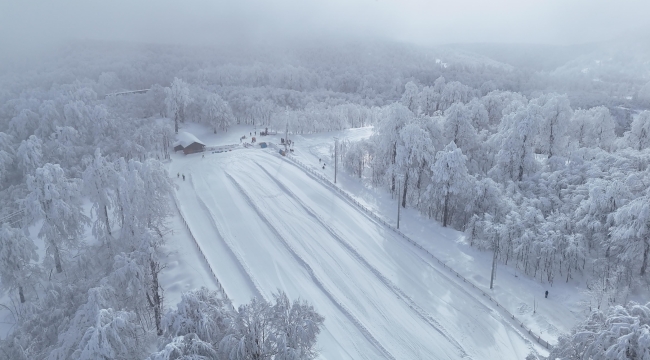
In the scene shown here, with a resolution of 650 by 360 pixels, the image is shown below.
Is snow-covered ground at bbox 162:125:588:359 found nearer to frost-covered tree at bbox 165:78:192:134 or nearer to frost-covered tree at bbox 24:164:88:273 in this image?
frost-covered tree at bbox 24:164:88:273

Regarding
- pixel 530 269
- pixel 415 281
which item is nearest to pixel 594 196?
pixel 530 269

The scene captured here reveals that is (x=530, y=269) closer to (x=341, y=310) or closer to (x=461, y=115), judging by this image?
(x=341, y=310)

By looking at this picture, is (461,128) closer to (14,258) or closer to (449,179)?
(449,179)

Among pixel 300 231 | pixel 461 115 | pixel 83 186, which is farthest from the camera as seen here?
pixel 461 115

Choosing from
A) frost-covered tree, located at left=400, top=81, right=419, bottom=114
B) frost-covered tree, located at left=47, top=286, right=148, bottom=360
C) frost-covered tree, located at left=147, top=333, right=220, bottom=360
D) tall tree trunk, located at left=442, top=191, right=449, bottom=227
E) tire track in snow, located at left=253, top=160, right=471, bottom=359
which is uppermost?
frost-covered tree, located at left=400, top=81, right=419, bottom=114

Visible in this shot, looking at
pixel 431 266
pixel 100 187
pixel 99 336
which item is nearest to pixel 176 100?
pixel 100 187

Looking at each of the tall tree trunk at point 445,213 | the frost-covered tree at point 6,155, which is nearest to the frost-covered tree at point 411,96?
the tall tree trunk at point 445,213

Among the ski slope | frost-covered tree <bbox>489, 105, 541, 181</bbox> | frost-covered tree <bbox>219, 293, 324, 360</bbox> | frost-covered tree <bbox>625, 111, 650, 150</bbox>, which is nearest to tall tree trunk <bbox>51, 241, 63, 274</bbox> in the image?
the ski slope
